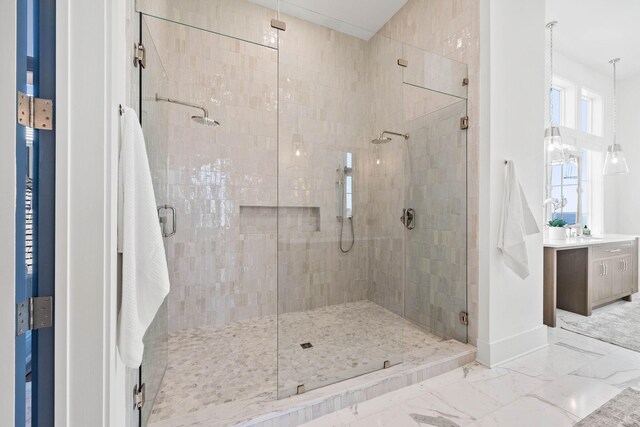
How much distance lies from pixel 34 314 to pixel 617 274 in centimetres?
522

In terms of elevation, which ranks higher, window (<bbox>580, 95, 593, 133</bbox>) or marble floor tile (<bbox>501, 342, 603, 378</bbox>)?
window (<bbox>580, 95, 593, 133</bbox>)

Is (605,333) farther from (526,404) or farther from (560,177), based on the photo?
(560,177)

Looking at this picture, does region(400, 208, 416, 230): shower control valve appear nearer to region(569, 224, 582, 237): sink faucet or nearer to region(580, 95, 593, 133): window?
region(569, 224, 582, 237): sink faucet

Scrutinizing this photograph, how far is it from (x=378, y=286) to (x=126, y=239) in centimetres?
206

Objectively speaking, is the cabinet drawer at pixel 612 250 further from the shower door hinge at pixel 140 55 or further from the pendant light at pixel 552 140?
the shower door hinge at pixel 140 55

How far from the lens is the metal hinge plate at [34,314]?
826mm

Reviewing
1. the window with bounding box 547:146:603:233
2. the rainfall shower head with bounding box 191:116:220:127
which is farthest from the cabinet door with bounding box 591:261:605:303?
the rainfall shower head with bounding box 191:116:220:127

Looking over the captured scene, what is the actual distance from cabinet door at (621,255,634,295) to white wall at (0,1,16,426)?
17.8ft

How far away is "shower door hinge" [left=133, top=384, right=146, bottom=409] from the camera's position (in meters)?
1.25

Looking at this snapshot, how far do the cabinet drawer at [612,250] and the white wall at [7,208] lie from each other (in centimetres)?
455

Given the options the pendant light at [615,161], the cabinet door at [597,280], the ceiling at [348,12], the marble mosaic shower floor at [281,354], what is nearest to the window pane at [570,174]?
the pendant light at [615,161]

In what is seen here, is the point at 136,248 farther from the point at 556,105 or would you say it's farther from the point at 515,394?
the point at 556,105

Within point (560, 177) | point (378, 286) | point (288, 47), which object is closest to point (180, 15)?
point (288, 47)

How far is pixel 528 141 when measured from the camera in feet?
7.43
